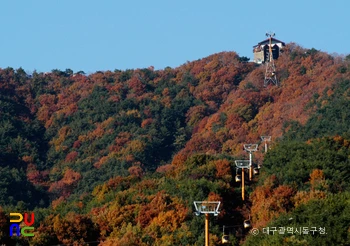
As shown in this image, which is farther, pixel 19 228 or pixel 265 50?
pixel 265 50

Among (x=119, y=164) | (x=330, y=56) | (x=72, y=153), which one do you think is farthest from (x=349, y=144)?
(x=330, y=56)

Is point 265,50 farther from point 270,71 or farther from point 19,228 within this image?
point 19,228

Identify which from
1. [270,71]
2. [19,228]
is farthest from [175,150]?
[19,228]

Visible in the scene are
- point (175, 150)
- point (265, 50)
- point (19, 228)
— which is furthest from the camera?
point (265, 50)

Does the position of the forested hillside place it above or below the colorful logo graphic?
above

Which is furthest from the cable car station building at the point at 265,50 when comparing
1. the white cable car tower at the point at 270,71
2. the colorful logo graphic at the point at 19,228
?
the colorful logo graphic at the point at 19,228

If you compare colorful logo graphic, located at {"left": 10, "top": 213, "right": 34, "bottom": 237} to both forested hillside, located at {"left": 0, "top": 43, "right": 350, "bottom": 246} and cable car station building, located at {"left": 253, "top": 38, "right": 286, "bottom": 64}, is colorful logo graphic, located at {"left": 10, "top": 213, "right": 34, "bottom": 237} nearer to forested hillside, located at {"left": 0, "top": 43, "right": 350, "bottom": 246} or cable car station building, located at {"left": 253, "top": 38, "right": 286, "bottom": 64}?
forested hillside, located at {"left": 0, "top": 43, "right": 350, "bottom": 246}

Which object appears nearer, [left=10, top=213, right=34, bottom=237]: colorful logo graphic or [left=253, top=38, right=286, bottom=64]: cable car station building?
[left=10, top=213, right=34, bottom=237]: colorful logo graphic

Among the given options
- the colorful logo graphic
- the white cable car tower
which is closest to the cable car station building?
the white cable car tower
